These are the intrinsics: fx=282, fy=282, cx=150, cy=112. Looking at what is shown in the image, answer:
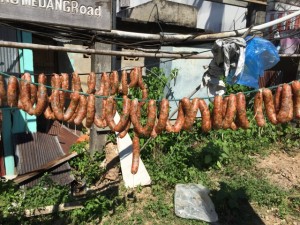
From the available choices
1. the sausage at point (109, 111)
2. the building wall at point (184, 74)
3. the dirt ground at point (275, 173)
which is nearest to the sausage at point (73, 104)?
the sausage at point (109, 111)

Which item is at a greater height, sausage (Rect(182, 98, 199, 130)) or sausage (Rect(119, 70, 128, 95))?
sausage (Rect(119, 70, 128, 95))

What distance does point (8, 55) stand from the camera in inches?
289

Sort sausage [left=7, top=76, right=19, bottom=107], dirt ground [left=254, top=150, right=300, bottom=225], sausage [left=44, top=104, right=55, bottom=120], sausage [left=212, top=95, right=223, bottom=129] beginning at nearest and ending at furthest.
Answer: sausage [left=7, top=76, right=19, bottom=107], sausage [left=212, top=95, right=223, bottom=129], sausage [left=44, top=104, right=55, bottom=120], dirt ground [left=254, top=150, right=300, bottom=225]

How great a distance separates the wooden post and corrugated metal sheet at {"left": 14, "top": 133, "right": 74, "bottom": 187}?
97cm

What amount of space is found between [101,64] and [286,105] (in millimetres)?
4502

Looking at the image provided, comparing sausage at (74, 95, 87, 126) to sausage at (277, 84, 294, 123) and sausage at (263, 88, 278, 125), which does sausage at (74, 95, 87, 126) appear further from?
sausage at (277, 84, 294, 123)

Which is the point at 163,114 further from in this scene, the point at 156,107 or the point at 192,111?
the point at 192,111

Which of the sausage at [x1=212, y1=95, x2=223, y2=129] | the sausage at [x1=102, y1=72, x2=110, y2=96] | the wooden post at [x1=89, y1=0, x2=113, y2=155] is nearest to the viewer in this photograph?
the sausage at [x1=212, y1=95, x2=223, y2=129]

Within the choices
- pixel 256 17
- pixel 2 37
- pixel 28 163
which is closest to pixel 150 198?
pixel 28 163

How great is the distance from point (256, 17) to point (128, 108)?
883 centimetres

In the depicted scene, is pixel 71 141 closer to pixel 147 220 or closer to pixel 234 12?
pixel 147 220

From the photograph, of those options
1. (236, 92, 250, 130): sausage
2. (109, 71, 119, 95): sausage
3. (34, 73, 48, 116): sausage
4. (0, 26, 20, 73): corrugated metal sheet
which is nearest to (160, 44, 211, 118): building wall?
(0, 26, 20, 73): corrugated metal sheet

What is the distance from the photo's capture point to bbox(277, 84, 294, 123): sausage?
366 cm

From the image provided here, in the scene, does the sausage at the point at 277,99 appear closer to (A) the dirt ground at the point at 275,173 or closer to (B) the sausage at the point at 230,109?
(B) the sausage at the point at 230,109
